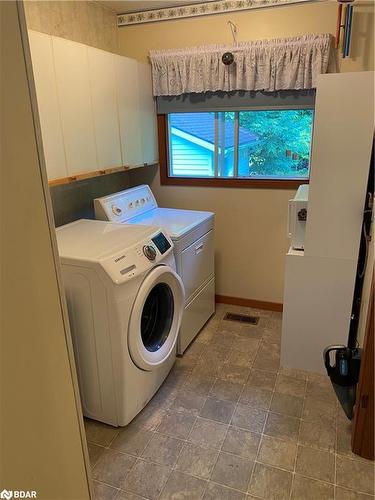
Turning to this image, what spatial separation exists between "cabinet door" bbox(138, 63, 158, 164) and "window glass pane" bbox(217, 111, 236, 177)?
54 centimetres

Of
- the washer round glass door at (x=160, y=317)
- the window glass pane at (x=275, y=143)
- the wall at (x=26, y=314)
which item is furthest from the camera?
the window glass pane at (x=275, y=143)

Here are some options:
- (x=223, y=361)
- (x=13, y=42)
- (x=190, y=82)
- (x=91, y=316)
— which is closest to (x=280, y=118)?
(x=190, y=82)

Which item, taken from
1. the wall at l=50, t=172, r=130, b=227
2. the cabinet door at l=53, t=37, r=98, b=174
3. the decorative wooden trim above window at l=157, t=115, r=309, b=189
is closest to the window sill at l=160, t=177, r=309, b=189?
the decorative wooden trim above window at l=157, t=115, r=309, b=189

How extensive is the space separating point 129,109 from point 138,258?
1.33m

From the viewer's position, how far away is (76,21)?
238 cm

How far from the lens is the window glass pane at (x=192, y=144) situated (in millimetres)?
2938

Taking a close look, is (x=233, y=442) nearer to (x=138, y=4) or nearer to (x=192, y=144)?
(x=192, y=144)

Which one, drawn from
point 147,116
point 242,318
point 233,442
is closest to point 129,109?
point 147,116

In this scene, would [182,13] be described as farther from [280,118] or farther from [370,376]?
[370,376]

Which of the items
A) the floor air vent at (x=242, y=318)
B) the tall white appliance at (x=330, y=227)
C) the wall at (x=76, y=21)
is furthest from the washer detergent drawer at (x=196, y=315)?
the wall at (x=76, y=21)

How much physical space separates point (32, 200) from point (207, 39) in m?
2.29

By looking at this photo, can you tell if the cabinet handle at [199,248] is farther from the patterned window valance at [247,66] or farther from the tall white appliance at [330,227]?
the patterned window valance at [247,66]

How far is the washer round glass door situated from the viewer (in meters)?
1.93

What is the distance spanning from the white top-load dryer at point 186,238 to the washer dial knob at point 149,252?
30cm
